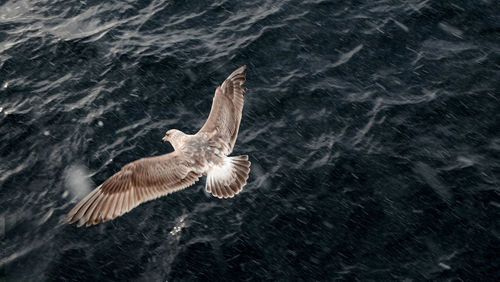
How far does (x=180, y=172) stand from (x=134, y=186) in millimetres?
959

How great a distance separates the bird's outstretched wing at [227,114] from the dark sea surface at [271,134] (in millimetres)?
667

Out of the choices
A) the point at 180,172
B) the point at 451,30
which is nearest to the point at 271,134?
the point at 180,172

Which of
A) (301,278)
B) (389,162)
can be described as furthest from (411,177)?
(301,278)

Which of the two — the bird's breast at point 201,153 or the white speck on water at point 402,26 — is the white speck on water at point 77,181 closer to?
the bird's breast at point 201,153

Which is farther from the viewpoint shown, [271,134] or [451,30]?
[451,30]

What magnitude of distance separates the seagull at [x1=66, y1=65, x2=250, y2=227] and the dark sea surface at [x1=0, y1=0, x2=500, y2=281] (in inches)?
24.3

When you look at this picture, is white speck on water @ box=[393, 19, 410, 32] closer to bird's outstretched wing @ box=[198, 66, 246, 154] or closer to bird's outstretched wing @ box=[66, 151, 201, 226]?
bird's outstretched wing @ box=[198, 66, 246, 154]

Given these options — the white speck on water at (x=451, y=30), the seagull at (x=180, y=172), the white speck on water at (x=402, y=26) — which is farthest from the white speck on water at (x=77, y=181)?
the white speck on water at (x=451, y=30)

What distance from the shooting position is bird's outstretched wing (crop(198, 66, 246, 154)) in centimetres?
1053

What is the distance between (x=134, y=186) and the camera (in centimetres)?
937

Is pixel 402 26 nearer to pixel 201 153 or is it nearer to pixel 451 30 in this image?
pixel 451 30

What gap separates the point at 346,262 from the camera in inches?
342

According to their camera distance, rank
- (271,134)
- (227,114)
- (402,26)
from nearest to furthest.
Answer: (227,114) < (271,134) < (402,26)

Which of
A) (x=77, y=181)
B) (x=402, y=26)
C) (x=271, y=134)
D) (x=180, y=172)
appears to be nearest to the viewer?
(x=180, y=172)
